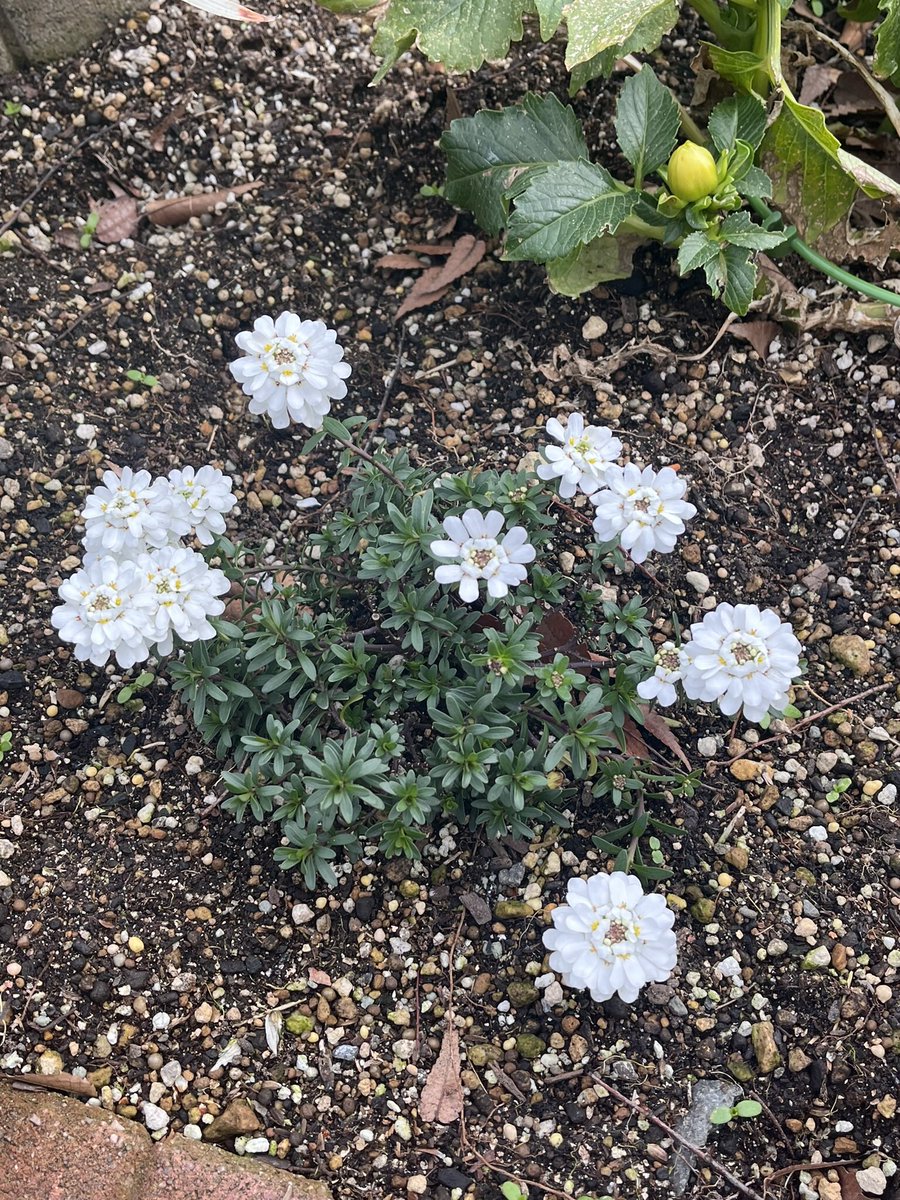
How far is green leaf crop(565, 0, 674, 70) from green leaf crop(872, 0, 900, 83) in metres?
0.72

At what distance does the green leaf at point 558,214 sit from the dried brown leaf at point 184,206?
0.97 meters

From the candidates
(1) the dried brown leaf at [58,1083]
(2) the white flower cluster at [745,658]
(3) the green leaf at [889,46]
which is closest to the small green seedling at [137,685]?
(1) the dried brown leaf at [58,1083]

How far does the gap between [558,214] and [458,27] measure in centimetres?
53

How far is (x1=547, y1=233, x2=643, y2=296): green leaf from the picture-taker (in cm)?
287

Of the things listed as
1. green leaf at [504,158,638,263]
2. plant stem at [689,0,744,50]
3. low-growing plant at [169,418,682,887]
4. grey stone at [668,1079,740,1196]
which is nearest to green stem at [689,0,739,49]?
plant stem at [689,0,744,50]

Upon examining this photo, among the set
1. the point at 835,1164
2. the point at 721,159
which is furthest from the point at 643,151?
the point at 835,1164

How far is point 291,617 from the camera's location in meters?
2.16

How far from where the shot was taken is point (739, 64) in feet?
8.73

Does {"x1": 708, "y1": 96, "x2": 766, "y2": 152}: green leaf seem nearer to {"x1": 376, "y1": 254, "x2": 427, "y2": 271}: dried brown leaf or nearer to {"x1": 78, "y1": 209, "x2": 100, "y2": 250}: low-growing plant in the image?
{"x1": 376, "y1": 254, "x2": 427, "y2": 271}: dried brown leaf

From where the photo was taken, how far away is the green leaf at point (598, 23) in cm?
231

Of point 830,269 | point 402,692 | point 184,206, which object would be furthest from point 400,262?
point 402,692

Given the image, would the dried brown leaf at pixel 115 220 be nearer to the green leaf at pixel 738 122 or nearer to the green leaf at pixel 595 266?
the green leaf at pixel 595 266

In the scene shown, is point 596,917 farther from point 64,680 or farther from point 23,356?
point 23,356

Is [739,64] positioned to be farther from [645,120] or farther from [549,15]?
[549,15]
